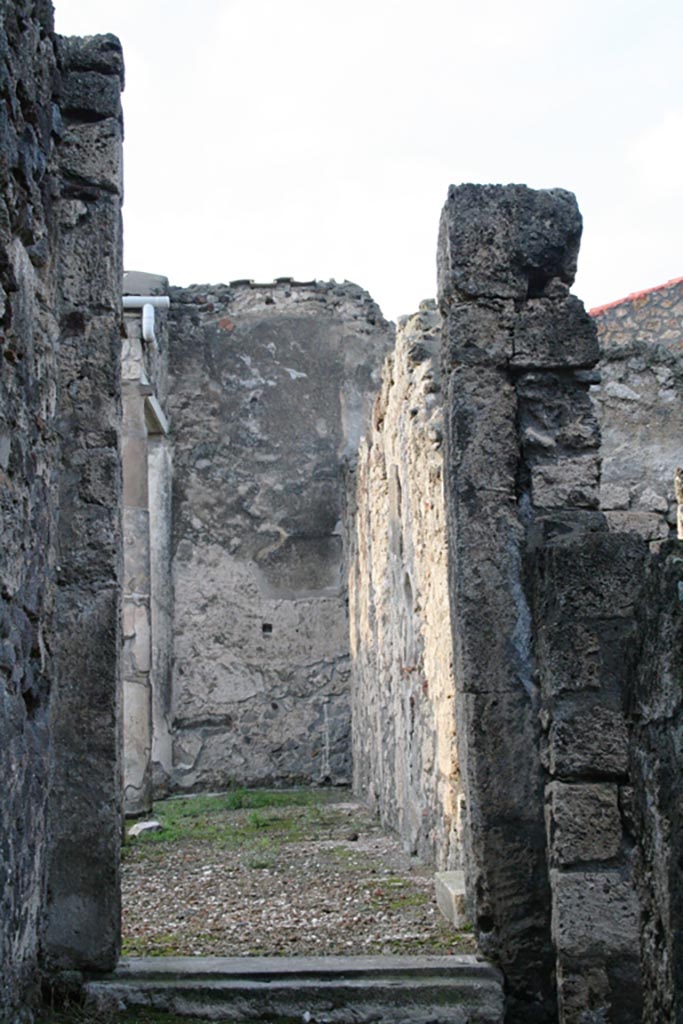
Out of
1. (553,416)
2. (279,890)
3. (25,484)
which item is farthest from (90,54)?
(279,890)

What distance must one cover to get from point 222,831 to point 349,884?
2428mm

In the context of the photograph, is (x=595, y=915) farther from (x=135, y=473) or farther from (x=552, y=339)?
(x=135, y=473)

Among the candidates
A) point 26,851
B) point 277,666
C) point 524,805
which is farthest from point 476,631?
point 277,666

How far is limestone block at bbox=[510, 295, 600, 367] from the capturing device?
4000 mm

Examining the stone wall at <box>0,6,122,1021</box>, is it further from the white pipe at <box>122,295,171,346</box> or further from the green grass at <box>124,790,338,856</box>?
the white pipe at <box>122,295,171,346</box>

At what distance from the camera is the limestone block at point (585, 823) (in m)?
3.54

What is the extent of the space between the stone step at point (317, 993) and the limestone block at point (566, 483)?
1464 mm

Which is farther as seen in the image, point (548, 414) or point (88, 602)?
point (548, 414)

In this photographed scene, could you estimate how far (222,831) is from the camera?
781 centimetres

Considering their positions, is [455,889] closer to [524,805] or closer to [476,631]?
[524,805]

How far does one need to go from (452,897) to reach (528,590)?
1.28 m

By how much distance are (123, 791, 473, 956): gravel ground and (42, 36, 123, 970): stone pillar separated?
60cm

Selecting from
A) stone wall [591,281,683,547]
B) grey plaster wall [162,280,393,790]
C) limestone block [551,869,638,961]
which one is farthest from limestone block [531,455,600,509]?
grey plaster wall [162,280,393,790]

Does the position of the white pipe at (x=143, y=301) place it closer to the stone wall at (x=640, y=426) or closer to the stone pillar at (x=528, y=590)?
the stone wall at (x=640, y=426)
